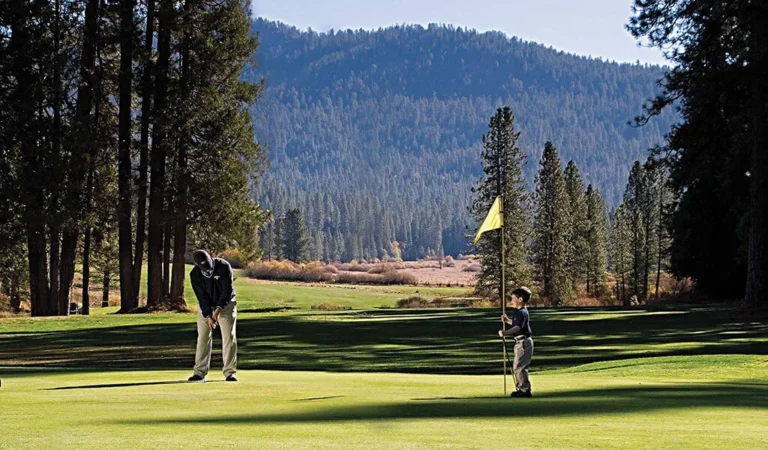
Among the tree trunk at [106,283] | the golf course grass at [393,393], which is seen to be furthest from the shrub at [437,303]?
the golf course grass at [393,393]

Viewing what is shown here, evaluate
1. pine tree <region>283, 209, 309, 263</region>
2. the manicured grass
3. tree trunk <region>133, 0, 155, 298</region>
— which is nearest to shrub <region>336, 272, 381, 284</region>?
the manicured grass

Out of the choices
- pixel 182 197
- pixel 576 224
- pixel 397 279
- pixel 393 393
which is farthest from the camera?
pixel 397 279

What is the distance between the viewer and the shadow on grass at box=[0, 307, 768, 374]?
23000 mm

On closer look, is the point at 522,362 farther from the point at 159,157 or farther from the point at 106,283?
the point at 106,283

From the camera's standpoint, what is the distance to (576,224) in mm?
101000

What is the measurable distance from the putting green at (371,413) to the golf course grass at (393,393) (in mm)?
24

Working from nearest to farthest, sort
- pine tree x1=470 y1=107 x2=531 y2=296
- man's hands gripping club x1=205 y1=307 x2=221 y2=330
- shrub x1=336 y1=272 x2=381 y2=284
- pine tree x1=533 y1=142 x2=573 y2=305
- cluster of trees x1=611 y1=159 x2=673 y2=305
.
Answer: man's hands gripping club x1=205 y1=307 x2=221 y2=330 < pine tree x1=470 y1=107 x2=531 y2=296 < pine tree x1=533 y1=142 x2=573 y2=305 < cluster of trees x1=611 y1=159 x2=673 y2=305 < shrub x1=336 y1=272 x2=381 y2=284

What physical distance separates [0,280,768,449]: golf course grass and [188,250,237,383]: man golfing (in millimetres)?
396

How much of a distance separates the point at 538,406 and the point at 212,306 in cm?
577

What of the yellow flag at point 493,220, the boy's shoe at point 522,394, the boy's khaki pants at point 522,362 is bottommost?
the boy's shoe at point 522,394

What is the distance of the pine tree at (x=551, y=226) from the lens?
8988 cm

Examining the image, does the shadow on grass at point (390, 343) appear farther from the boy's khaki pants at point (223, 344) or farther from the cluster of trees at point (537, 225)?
the cluster of trees at point (537, 225)

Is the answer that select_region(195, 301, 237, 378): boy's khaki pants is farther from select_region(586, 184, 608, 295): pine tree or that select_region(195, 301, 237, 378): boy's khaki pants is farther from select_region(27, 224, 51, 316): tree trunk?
select_region(586, 184, 608, 295): pine tree

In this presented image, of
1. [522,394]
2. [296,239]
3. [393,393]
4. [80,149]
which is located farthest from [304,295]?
[296,239]
